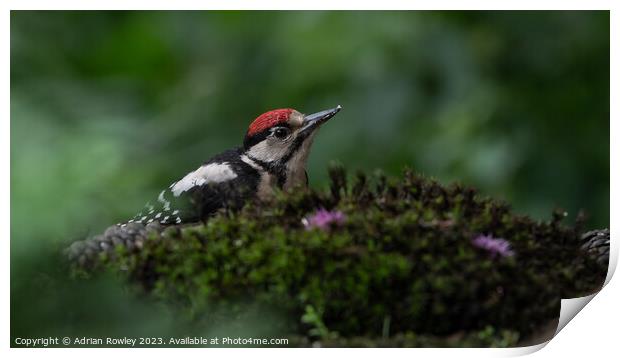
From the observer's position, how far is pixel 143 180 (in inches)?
59.8

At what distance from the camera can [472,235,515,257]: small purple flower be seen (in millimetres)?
1502

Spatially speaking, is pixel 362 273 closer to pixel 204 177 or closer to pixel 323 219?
pixel 323 219

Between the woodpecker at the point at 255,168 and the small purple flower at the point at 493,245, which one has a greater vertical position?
the woodpecker at the point at 255,168

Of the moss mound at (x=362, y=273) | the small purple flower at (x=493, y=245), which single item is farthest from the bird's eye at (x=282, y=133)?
the small purple flower at (x=493, y=245)

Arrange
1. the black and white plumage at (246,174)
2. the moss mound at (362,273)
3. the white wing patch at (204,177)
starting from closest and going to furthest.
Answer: the moss mound at (362,273)
the black and white plumage at (246,174)
the white wing patch at (204,177)

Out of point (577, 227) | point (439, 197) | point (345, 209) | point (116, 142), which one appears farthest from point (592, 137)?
point (116, 142)

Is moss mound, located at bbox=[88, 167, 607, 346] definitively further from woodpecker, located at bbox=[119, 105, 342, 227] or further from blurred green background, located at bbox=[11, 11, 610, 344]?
woodpecker, located at bbox=[119, 105, 342, 227]

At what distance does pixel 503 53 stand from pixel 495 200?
82cm

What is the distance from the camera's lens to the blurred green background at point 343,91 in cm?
183

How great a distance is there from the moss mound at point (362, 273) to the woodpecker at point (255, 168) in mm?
227

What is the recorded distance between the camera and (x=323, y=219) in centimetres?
152

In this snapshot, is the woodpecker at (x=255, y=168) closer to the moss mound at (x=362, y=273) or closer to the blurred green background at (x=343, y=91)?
the blurred green background at (x=343, y=91)

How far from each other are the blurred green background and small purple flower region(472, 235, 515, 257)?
0.46 meters

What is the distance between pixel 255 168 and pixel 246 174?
4 centimetres
